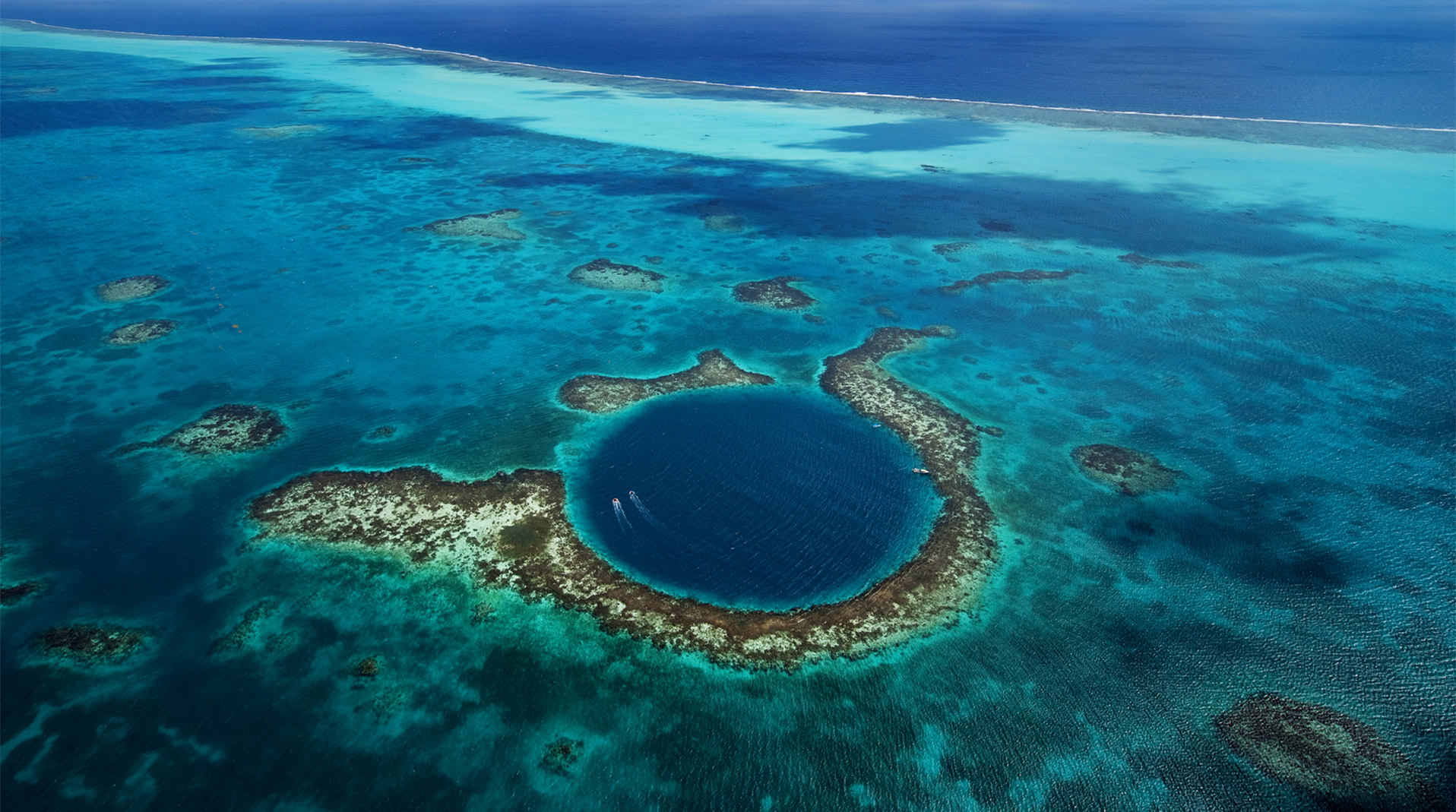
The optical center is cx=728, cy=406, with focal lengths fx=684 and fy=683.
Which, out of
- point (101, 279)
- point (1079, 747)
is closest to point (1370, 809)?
point (1079, 747)

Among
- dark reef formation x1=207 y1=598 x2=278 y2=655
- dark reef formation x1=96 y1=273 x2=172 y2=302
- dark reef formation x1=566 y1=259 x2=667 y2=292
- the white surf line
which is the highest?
the white surf line

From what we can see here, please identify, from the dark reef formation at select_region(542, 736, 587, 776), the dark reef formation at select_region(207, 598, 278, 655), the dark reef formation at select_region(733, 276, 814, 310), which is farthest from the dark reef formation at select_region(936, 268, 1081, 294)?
the dark reef formation at select_region(207, 598, 278, 655)

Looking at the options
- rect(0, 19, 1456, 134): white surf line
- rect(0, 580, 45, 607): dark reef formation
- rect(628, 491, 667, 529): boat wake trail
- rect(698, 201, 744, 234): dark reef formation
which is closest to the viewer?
rect(0, 580, 45, 607): dark reef formation

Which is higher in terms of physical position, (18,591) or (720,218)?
(720,218)

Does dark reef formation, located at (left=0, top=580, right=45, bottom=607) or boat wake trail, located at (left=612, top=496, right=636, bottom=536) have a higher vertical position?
boat wake trail, located at (left=612, top=496, right=636, bottom=536)

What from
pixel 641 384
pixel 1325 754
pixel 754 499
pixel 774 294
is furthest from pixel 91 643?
pixel 774 294

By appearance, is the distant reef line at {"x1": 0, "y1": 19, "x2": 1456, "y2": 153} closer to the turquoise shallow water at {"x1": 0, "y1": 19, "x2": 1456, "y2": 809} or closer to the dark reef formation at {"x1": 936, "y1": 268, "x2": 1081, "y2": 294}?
the turquoise shallow water at {"x1": 0, "y1": 19, "x2": 1456, "y2": 809}

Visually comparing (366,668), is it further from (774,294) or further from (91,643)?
(774,294)
